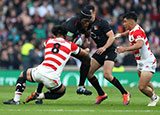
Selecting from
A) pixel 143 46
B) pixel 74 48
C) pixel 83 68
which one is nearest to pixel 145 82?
pixel 143 46

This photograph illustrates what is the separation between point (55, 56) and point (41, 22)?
13119 mm

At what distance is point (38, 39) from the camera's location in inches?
859

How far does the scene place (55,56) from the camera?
31.3ft

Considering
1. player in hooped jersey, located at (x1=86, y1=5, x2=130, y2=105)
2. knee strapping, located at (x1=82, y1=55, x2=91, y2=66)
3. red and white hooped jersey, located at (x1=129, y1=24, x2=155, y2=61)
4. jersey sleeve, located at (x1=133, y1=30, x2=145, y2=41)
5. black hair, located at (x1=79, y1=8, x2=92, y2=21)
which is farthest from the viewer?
player in hooped jersey, located at (x1=86, y1=5, x2=130, y2=105)

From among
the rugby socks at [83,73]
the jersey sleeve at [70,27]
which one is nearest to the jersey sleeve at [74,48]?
the rugby socks at [83,73]

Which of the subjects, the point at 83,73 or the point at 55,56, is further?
the point at 83,73

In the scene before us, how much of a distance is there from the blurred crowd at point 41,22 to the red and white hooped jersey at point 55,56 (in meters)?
10.8

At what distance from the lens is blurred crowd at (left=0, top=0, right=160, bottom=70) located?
68.5 ft

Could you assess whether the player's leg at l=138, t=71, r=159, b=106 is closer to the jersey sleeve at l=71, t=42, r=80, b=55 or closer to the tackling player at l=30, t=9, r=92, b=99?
the tackling player at l=30, t=9, r=92, b=99

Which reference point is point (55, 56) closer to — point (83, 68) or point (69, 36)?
point (83, 68)

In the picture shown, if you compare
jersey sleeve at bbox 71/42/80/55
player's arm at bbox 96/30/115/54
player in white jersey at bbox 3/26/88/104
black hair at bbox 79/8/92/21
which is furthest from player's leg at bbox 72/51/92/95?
black hair at bbox 79/8/92/21

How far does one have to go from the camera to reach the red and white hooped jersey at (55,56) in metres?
9.52

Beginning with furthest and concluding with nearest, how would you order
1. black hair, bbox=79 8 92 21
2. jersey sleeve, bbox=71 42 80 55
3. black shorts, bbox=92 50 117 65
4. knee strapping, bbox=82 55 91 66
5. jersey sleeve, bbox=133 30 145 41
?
black shorts, bbox=92 50 117 65 → black hair, bbox=79 8 92 21 → knee strapping, bbox=82 55 91 66 → jersey sleeve, bbox=133 30 145 41 → jersey sleeve, bbox=71 42 80 55

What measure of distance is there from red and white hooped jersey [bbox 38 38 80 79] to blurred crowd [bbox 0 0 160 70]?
10.8 m
